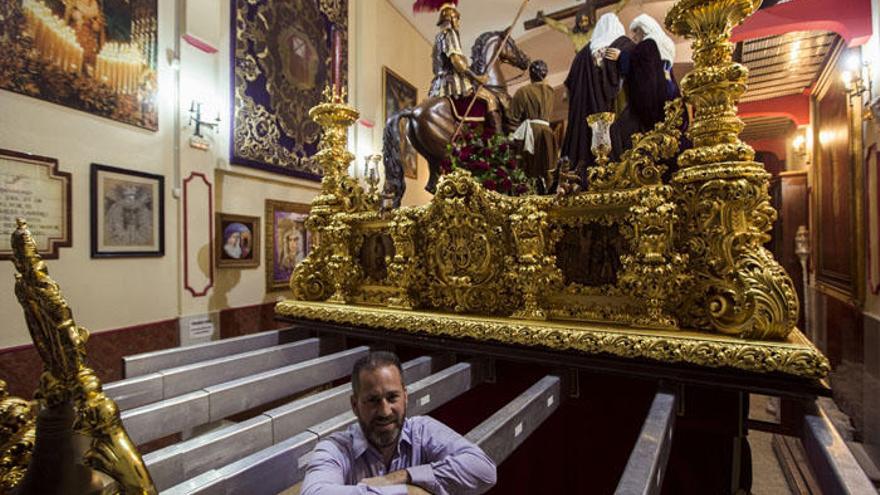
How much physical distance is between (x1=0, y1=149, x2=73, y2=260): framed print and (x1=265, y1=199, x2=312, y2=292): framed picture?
7.48 ft

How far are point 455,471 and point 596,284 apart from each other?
168 centimetres

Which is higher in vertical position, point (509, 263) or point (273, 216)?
point (273, 216)

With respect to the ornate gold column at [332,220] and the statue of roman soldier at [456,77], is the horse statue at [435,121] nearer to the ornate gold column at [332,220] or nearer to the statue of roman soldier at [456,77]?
the statue of roman soldier at [456,77]

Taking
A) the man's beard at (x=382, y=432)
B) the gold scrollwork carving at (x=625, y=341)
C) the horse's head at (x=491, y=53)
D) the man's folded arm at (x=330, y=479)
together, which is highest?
the horse's head at (x=491, y=53)

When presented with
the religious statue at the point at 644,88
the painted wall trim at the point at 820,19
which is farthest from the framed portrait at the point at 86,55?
the painted wall trim at the point at 820,19

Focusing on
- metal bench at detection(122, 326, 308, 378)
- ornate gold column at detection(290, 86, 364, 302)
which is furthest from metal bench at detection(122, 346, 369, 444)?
ornate gold column at detection(290, 86, 364, 302)

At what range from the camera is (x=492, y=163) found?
10.9ft

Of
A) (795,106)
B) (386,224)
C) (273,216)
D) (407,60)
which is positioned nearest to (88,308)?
(273,216)

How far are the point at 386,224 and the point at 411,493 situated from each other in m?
2.44

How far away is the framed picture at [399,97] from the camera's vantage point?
8.05m

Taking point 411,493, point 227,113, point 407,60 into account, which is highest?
point 407,60

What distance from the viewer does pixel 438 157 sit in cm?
420

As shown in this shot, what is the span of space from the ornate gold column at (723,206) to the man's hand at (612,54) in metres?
0.73

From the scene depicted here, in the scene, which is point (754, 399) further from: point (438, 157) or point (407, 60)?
point (407, 60)
